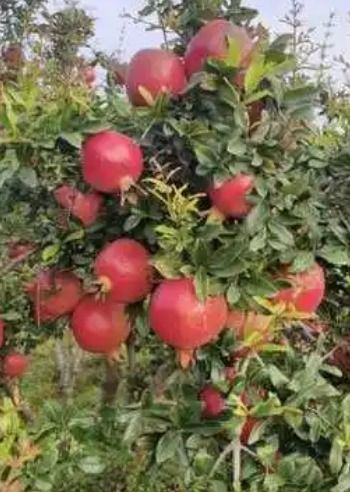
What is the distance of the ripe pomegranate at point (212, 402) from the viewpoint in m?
1.49

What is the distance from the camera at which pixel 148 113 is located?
149cm

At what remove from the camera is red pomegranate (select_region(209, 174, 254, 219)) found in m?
1.42

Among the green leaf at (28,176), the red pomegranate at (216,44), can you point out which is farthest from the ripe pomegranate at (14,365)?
the red pomegranate at (216,44)

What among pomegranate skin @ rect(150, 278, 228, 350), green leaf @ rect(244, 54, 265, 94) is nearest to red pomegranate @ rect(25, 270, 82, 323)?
pomegranate skin @ rect(150, 278, 228, 350)

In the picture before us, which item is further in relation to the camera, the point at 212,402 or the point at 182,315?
the point at 212,402

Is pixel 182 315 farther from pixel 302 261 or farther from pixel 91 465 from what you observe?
pixel 91 465

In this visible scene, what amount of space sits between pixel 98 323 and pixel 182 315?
0.22m

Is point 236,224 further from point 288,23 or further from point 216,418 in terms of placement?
point 288,23

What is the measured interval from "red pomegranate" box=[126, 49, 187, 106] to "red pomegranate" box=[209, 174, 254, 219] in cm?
19

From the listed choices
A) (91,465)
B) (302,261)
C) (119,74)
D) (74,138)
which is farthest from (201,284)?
(119,74)

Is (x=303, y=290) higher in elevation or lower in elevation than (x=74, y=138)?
lower

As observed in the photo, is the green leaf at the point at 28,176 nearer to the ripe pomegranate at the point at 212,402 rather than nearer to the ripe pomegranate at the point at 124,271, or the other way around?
the ripe pomegranate at the point at 124,271

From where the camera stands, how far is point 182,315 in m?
1.36

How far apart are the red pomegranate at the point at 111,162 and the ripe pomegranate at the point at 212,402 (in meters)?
0.35
